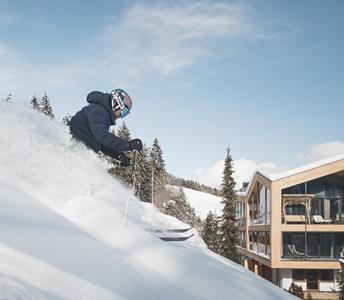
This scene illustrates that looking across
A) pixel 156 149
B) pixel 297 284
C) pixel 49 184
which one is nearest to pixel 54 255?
pixel 49 184

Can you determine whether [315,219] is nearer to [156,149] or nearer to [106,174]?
[106,174]

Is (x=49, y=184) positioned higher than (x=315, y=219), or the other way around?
(x=315, y=219)

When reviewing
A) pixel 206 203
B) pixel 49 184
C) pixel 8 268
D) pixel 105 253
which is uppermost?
pixel 206 203

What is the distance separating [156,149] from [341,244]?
3556 cm

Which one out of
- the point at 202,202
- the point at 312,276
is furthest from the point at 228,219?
the point at 202,202

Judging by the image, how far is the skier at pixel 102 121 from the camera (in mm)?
5836

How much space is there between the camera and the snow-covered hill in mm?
1931

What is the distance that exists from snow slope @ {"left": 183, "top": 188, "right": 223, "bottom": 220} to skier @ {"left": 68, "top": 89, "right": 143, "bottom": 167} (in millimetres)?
113491

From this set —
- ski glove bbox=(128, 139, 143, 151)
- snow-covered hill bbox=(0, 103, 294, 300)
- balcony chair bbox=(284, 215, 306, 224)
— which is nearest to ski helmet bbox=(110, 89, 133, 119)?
ski glove bbox=(128, 139, 143, 151)

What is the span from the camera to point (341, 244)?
2747 cm

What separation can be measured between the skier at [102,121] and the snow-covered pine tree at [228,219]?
3162 centimetres

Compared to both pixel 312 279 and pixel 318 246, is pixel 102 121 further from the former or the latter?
pixel 312 279

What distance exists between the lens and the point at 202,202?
129 m

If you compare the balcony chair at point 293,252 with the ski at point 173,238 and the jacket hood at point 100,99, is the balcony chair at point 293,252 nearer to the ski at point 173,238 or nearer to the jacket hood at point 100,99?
the ski at point 173,238
